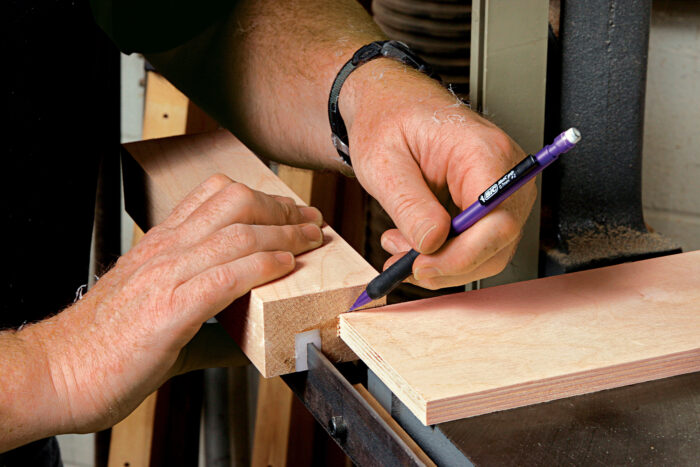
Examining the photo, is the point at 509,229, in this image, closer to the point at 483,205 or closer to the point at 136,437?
the point at 483,205

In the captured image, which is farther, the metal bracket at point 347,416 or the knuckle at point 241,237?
the knuckle at point 241,237

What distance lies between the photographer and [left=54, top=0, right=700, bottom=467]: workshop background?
1.47 metres

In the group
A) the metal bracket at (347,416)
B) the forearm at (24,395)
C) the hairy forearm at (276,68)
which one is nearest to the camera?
the metal bracket at (347,416)

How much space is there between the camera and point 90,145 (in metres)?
1.07

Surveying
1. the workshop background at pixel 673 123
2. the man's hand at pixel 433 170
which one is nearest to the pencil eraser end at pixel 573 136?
the man's hand at pixel 433 170

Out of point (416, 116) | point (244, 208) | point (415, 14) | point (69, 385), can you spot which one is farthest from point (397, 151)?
point (415, 14)

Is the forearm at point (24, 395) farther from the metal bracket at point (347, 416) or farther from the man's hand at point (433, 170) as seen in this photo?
the man's hand at point (433, 170)

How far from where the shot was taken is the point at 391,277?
69 cm

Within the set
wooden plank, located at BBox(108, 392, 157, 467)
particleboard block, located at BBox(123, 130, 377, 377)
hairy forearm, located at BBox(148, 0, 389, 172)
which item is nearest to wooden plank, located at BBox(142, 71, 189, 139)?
hairy forearm, located at BBox(148, 0, 389, 172)

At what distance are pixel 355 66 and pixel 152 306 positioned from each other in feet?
1.48

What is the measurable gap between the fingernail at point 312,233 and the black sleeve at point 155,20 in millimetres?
513

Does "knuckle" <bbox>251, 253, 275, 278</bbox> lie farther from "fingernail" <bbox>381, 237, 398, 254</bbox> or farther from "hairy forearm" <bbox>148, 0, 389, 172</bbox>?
"hairy forearm" <bbox>148, 0, 389, 172</bbox>

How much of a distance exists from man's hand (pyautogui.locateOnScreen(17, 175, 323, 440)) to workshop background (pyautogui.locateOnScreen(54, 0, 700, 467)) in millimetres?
1048

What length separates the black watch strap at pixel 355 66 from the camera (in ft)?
3.22
